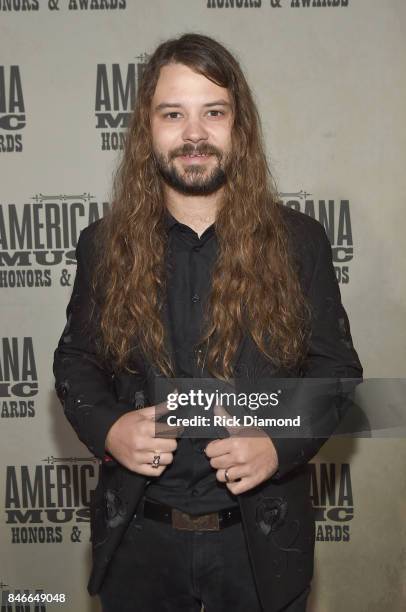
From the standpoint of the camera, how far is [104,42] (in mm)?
2496

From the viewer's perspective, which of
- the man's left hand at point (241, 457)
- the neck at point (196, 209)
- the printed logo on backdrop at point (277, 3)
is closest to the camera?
the man's left hand at point (241, 457)

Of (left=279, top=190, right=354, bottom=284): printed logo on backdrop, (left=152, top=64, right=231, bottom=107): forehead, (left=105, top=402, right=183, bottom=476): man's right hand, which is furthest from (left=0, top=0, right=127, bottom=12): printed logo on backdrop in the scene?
(left=105, top=402, right=183, bottom=476): man's right hand

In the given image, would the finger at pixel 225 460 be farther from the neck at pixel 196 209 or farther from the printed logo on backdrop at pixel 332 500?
the printed logo on backdrop at pixel 332 500

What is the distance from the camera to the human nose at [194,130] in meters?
1.55

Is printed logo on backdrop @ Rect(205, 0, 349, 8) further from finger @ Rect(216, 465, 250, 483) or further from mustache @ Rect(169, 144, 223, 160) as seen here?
finger @ Rect(216, 465, 250, 483)

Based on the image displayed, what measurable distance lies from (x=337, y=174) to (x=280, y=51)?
1.58 ft

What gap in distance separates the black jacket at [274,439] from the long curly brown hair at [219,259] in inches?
1.4

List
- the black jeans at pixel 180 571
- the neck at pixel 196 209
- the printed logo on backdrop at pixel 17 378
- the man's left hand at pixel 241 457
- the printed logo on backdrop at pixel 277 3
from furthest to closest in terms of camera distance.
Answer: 1. the printed logo on backdrop at pixel 17 378
2. the printed logo on backdrop at pixel 277 3
3. the neck at pixel 196 209
4. the black jeans at pixel 180 571
5. the man's left hand at pixel 241 457

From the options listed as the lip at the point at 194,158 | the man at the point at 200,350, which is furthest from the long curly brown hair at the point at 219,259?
the lip at the point at 194,158

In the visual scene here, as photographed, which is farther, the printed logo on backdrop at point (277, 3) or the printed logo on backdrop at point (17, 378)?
the printed logo on backdrop at point (17, 378)

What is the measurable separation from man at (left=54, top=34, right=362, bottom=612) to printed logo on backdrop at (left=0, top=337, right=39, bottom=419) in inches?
40.0

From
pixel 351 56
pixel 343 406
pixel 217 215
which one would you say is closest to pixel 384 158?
pixel 351 56

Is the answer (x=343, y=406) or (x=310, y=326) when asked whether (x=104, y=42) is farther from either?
(x=343, y=406)

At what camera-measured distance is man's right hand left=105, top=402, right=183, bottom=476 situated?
1.43 meters
